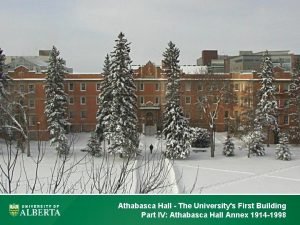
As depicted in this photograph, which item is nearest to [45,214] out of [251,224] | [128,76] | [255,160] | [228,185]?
[251,224]

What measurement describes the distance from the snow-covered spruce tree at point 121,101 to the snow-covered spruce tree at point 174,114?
2.55 ft

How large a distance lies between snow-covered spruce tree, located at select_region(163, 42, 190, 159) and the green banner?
7.52 meters

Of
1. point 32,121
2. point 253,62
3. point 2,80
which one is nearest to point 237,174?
point 253,62

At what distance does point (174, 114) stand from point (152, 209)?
A: 8.42 metres

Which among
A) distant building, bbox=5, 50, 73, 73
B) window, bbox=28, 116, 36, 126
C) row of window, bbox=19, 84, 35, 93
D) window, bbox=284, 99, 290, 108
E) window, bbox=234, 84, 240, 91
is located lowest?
window, bbox=28, 116, 36, 126

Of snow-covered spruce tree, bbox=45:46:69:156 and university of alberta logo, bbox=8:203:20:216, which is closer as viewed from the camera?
university of alberta logo, bbox=8:203:20:216

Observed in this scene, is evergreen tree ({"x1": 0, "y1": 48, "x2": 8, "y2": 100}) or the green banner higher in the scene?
evergreen tree ({"x1": 0, "y1": 48, "x2": 8, "y2": 100})

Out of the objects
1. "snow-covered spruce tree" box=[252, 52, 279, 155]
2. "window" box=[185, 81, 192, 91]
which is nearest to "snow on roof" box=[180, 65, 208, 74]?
"window" box=[185, 81, 192, 91]

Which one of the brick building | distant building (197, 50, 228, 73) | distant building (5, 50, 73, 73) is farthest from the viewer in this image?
the brick building

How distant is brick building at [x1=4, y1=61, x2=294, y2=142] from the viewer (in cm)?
730

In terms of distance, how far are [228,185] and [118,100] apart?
4.29 meters

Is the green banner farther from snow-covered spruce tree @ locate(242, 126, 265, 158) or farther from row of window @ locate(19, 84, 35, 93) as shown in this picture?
snow-covered spruce tree @ locate(242, 126, 265, 158)

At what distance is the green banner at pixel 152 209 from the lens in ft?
5.05

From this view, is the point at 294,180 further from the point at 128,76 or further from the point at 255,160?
the point at 128,76
